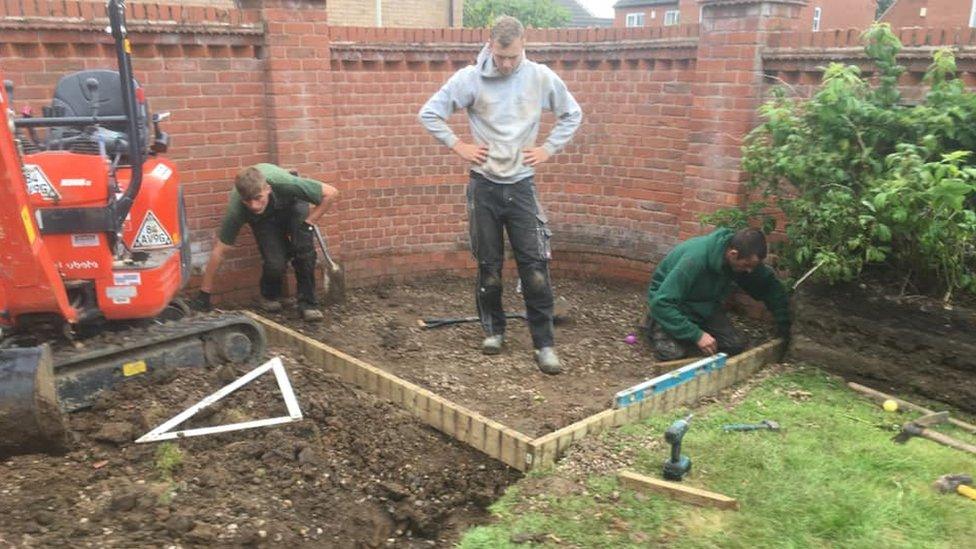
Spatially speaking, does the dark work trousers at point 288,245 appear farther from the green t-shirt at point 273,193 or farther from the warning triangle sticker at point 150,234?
the warning triangle sticker at point 150,234

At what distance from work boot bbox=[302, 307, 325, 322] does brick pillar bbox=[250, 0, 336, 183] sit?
50.7 inches

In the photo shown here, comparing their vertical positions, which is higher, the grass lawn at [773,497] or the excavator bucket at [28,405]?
the excavator bucket at [28,405]

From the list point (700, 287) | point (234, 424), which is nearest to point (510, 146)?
point (700, 287)

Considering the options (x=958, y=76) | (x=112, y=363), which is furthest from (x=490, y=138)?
(x=958, y=76)

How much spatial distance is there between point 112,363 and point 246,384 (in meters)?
0.77

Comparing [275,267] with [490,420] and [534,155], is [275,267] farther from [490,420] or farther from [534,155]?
[490,420]

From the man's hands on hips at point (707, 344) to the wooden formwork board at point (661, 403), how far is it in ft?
0.46

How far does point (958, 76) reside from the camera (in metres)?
5.37

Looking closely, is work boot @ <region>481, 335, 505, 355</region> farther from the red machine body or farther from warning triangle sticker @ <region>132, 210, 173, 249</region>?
warning triangle sticker @ <region>132, 210, 173, 249</region>

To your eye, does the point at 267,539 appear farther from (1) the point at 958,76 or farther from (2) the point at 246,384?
(1) the point at 958,76

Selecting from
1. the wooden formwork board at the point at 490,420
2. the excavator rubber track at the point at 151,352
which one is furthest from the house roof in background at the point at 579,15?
the excavator rubber track at the point at 151,352

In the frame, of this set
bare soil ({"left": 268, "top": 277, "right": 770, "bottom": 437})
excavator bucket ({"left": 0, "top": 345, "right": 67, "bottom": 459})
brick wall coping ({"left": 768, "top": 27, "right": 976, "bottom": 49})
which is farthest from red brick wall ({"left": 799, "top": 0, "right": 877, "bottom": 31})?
excavator bucket ({"left": 0, "top": 345, "right": 67, "bottom": 459})

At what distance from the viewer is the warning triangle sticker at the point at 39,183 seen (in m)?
4.04

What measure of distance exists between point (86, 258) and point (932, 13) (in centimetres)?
3518
